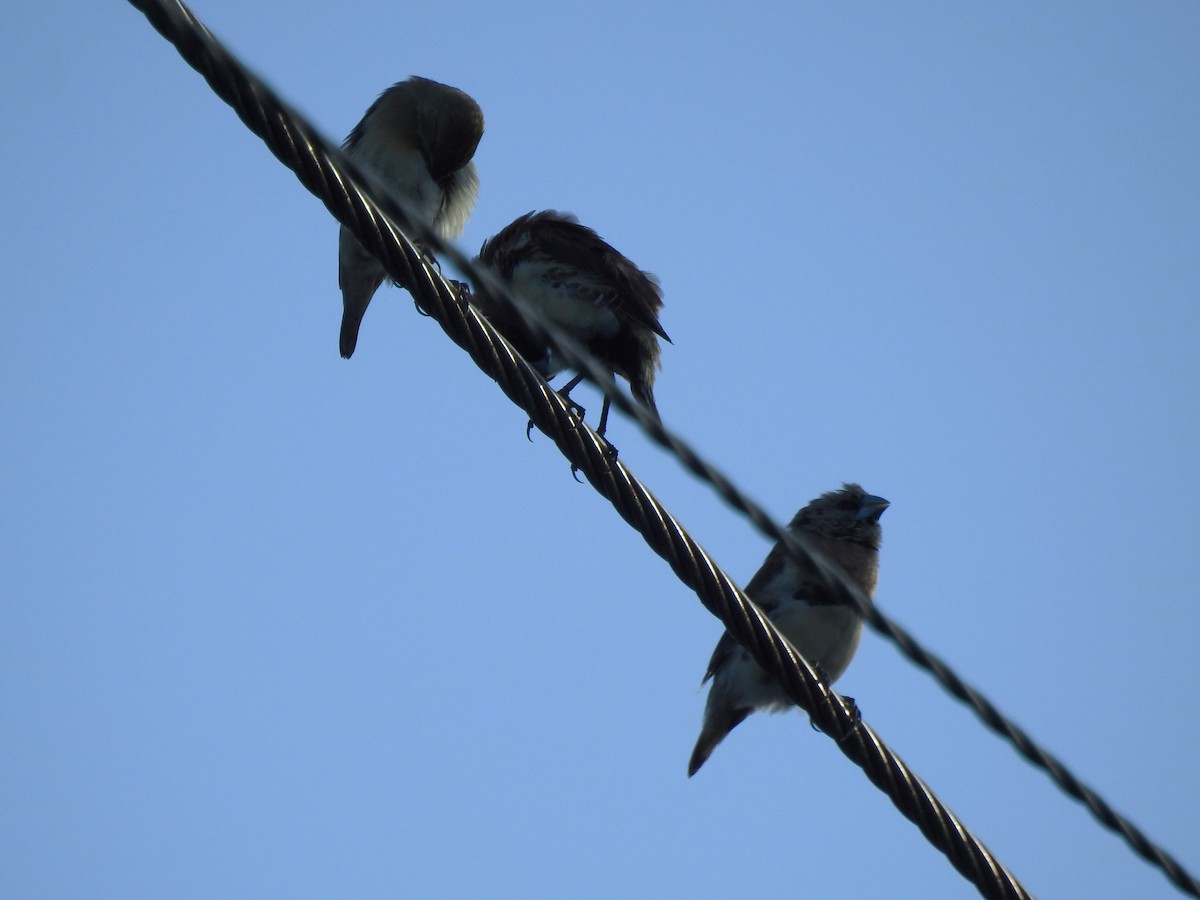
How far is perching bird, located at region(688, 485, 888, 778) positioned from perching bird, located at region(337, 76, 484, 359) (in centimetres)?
227

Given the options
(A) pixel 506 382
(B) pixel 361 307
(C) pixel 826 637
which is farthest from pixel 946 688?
(B) pixel 361 307

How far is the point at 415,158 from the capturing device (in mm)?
6457

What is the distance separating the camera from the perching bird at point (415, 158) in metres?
6.42

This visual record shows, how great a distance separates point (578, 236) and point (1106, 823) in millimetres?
4021

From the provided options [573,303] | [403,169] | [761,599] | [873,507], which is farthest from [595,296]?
[873,507]

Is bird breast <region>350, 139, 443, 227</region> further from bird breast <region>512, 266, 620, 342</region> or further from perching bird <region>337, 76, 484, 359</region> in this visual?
bird breast <region>512, 266, 620, 342</region>

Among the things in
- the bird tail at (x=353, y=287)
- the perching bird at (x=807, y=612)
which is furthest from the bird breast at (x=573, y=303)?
the perching bird at (x=807, y=612)

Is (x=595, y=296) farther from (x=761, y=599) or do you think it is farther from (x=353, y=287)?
(x=761, y=599)

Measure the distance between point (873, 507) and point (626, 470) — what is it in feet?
13.6

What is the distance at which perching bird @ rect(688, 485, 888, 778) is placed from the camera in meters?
6.18

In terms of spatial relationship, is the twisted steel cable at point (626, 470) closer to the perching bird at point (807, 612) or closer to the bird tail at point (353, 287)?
the perching bird at point (807, 612)

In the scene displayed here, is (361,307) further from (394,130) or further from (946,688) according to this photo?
(946,688)

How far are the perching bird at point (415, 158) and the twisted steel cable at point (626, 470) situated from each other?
3.49 metres

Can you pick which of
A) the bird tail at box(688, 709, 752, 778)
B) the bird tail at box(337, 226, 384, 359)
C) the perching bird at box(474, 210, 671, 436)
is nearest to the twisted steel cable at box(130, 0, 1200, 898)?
the perching bird at box(474, 210, 671, 436)
